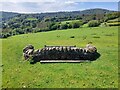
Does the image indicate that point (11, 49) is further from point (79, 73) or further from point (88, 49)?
point (79, 73)

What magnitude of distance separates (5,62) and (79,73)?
9.23 metres

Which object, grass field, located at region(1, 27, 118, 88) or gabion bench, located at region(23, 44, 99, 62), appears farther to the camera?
gabion bench, located at region(23, 44, 99, 62)

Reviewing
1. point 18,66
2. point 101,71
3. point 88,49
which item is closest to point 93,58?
point 88,49

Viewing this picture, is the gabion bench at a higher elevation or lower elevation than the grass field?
higher

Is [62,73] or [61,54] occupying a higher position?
[61,54]

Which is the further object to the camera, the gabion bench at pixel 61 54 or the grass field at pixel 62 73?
the gabion bench at pixel 61 54

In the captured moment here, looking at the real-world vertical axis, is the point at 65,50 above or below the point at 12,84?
above

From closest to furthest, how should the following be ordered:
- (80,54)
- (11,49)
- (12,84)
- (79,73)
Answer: (12,84) → (79,73) → (80,54) → (11,49)

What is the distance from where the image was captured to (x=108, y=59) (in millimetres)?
28312

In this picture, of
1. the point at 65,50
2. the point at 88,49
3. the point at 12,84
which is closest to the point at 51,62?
the point at 65,50

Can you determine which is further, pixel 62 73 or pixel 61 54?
pixel 61 54

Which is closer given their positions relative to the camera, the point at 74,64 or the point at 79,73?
the point at 79,73

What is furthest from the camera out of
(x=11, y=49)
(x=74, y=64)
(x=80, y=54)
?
(x=11, y=49)

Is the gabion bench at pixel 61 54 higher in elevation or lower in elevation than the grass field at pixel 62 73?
higher
